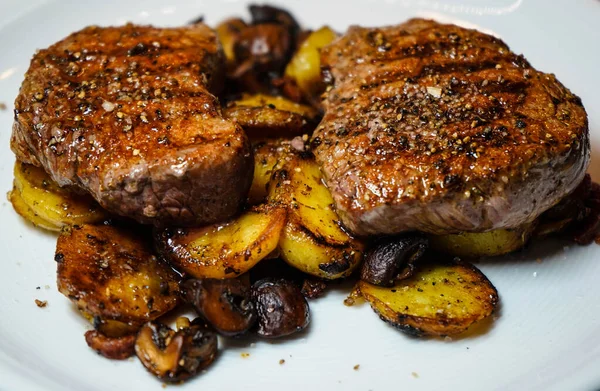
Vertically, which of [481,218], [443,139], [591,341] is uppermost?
[443,139]

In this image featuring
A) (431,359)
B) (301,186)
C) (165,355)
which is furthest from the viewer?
(301,186)

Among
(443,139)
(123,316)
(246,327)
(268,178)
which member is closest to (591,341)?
(443,139)

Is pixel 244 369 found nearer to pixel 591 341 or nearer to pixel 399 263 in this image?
pixel 399 263

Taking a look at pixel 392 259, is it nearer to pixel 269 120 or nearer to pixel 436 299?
pixel 436 299

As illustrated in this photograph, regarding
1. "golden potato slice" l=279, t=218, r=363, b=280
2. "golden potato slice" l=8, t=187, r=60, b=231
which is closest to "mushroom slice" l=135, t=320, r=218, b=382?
"golden potato slice" l=279, t=218, r=363, b=280

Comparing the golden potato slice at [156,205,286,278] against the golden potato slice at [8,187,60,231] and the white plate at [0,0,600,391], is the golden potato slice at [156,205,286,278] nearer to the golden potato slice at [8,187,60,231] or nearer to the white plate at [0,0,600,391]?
the white plate at [0,0,600,391]
